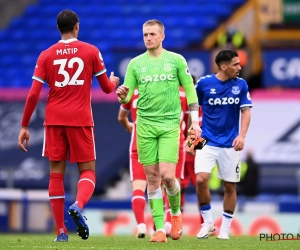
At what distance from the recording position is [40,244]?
31.9ft

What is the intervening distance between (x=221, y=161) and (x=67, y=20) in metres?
2.70

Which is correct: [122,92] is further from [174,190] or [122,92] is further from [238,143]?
[238,143]

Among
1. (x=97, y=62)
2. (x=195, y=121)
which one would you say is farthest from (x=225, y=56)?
(x=97, y=62)

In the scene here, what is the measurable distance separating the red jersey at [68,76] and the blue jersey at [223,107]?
75.7 inches

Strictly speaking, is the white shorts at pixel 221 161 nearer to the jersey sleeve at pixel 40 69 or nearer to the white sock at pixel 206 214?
the white sock at pixel 206 214

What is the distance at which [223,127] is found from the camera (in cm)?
1141

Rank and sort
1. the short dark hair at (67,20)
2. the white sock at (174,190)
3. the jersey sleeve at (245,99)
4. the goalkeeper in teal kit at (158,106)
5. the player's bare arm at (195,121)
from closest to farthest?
1. the short dark hair at (67,20)
2. the player's bare arm at (195,121)
3. the goalkeeper in teal kit at (158,106)
4. the white sock at (174,190)
5. the jersey sleeve at (245,99)

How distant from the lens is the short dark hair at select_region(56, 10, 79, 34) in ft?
32.6

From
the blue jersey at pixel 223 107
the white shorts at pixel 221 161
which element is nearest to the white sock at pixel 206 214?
the white shorts at pixel 221 161

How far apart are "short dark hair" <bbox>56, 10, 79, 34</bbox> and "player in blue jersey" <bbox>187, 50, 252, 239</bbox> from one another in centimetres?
214

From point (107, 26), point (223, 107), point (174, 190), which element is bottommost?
point (174, 190)

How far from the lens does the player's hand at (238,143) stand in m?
11.0

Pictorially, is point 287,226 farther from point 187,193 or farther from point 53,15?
point 53,15

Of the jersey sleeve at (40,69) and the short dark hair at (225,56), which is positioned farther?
the short dark hair at (225,56)
